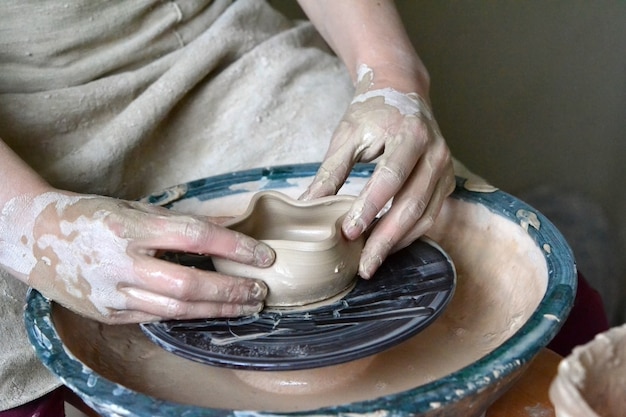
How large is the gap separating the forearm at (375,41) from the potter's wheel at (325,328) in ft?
1.15

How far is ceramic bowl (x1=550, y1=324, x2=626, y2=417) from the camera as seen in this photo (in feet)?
1.79

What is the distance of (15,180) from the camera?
955mm

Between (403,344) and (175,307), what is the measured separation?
0.32 metres

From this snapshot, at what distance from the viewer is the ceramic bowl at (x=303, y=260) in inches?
34.3

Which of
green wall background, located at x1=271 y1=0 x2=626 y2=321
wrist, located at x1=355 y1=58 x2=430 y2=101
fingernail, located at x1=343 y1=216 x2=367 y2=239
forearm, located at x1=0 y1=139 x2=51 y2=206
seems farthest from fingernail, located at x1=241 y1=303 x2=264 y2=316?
green wall background, located at x1=271 y1=0 x2=626 y2=321

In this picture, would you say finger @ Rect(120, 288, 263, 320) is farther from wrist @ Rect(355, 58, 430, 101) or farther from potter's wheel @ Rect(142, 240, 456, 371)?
wrist @ Rect(355, 58, 430, 101)

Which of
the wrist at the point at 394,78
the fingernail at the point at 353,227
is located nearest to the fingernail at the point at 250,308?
the fingernail at the point at 353,227

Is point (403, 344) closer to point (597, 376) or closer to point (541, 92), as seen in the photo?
point (597, 376)

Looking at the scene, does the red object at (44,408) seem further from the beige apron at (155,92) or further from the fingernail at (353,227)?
the fingernail at (353,227)

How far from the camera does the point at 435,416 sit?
0.68 meters

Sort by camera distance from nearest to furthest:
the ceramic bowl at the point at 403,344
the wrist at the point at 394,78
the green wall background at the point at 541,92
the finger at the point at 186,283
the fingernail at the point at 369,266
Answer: the ceramic bowl at the point at 403,344, the finger at the point at 186,283, the fingernail at the point at 369,266, the wrist at the point at 394,78, the green wall background at the point at 541,92

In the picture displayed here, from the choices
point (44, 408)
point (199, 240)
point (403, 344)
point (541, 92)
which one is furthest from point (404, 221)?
point (541, 92)

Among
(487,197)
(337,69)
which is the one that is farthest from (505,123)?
(487,197)

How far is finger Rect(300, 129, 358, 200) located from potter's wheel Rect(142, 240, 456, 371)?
0.14 meters
